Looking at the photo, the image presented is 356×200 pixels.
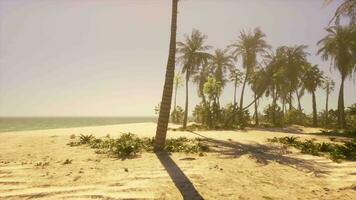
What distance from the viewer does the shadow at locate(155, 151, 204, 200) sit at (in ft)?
22.0

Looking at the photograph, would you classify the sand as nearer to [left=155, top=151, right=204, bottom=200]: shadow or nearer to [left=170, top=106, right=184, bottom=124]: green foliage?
[left=155, top=151, right=204, bottom=200]: shadow

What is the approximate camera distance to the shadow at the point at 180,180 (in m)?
6.70

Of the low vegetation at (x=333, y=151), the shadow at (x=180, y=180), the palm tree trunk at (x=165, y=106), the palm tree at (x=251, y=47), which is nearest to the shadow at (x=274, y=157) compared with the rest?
the low vegetation at (x=333, y=151)

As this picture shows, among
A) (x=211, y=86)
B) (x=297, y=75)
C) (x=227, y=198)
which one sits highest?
(x=297, y=75)

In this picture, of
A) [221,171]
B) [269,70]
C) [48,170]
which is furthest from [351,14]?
[269,70]

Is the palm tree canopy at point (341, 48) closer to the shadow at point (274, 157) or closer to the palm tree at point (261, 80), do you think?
the palm tree at point (261, 80)

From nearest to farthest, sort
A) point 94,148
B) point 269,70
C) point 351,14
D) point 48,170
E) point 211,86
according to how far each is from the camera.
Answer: point 48,170 → point 94,148 → point 351,14 → point 211,86 → point 269,70

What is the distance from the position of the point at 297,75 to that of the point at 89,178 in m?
38.6

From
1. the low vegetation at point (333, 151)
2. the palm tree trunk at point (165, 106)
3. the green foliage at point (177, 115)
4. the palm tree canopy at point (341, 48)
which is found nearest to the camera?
the low vegetation at point (333, 151)

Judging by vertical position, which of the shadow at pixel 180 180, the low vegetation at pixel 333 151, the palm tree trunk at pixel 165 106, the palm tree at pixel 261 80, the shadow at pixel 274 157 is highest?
the palm tree at pixel 261 80

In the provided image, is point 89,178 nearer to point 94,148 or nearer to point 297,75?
point 94,148

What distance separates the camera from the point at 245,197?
21.8 feet

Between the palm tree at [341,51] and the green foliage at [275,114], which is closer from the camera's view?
the palm tree at [341,51]

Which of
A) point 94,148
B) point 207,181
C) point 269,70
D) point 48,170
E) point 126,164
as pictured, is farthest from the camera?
point 269,70
